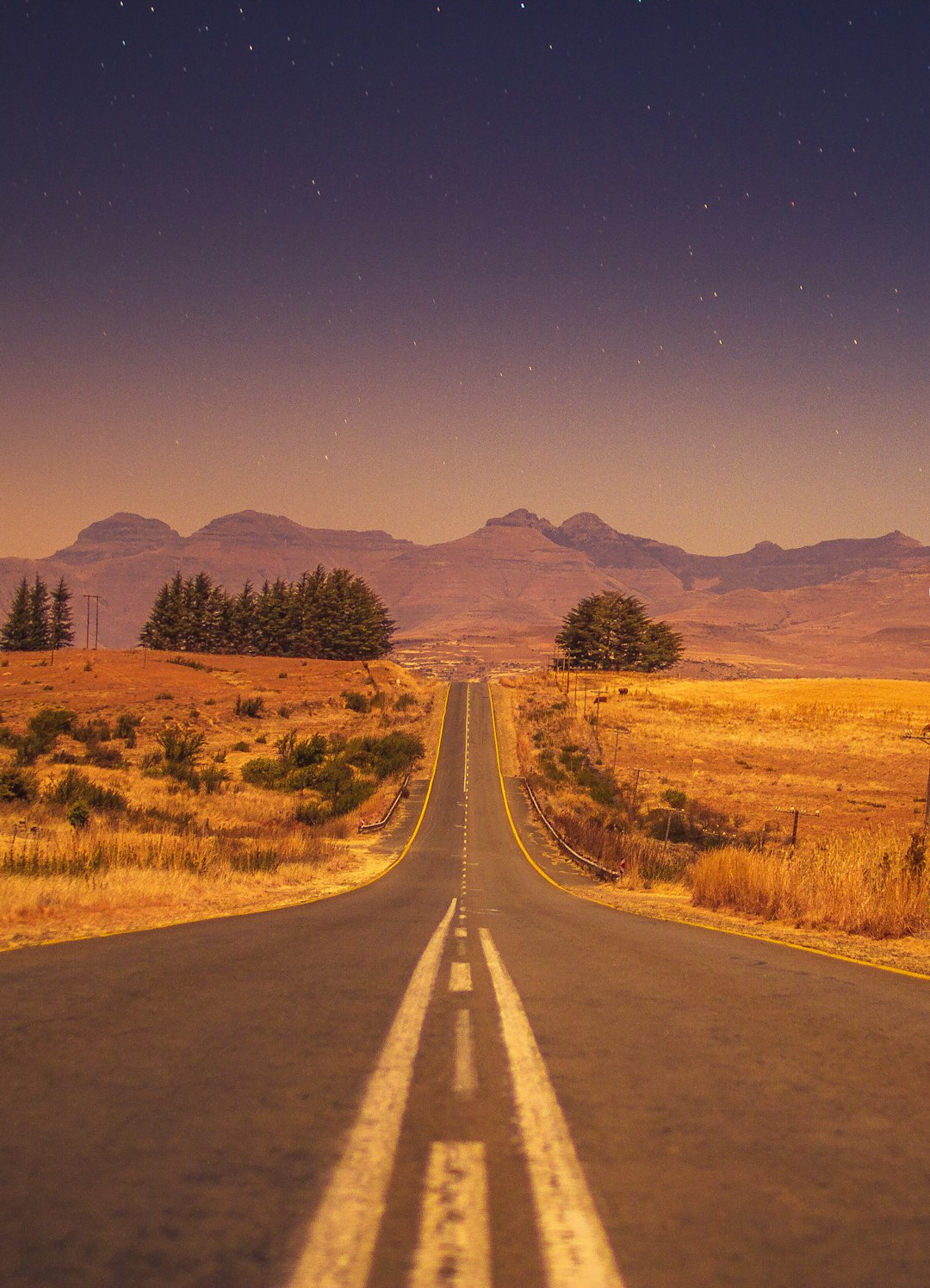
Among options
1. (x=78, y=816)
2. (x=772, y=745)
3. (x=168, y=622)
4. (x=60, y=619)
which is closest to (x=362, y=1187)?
(x=78, y=816)

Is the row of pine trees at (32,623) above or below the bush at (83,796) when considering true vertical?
above

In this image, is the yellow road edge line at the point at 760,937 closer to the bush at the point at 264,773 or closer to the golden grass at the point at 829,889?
the golden grass at the point at 829,889

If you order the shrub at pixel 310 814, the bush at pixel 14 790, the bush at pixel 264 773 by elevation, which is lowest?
the shrub at pixel 310 814

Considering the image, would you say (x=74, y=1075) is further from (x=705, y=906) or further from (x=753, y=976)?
(x=705, y=906)

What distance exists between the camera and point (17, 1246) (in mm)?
2330

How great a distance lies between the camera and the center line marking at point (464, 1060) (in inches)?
150

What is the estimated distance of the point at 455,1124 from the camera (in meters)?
3.35

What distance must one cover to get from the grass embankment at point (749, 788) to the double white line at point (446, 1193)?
823 centimetres

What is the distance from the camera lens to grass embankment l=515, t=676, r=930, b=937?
11.6 meters

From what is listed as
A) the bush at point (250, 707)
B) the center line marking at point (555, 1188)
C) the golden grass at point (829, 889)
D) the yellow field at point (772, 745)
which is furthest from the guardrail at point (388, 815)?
the center line marking at point (555, 1188)

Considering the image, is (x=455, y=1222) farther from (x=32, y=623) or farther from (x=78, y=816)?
(x=32, y=623)

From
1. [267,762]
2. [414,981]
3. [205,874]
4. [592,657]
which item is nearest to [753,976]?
[414,981]

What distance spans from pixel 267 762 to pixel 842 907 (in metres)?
38.3

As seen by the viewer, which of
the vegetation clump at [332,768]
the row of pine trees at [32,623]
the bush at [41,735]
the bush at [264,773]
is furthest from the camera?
the row of pine trees at [32,623]
